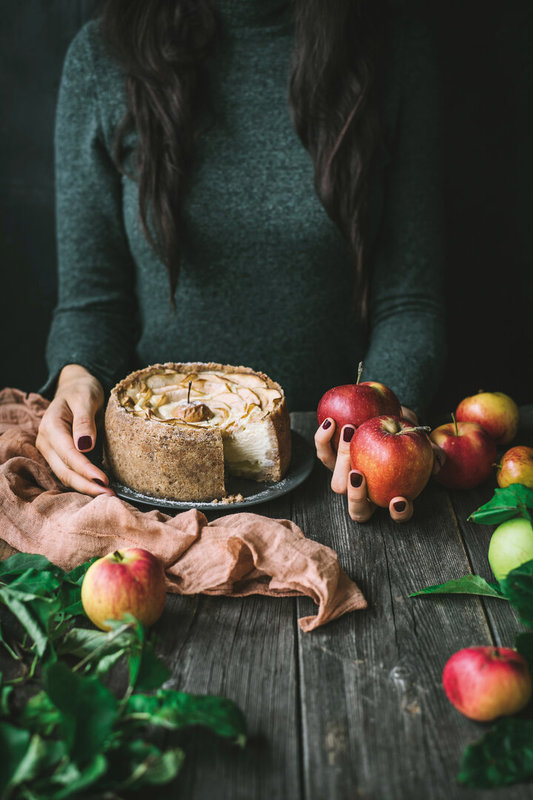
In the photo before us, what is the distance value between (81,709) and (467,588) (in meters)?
0.51

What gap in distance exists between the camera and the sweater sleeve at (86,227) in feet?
5.28

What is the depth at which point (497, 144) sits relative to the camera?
6.16 ft

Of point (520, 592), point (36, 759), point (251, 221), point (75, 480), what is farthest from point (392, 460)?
point (251, 221)

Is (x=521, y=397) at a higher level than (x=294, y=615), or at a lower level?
lower

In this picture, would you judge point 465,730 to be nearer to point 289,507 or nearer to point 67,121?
point 289,507

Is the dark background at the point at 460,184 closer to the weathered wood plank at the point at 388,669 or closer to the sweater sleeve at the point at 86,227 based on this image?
the sweater sleeve at the point at 86,227

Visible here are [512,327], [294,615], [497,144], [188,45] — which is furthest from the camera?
[512,327]

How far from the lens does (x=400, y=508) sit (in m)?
1.01

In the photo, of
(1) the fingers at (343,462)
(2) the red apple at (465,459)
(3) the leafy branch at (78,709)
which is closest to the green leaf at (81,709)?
(3) the leafy branch at (78,709)

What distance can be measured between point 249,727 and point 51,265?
174cm

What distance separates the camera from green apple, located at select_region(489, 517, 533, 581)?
0.86 m

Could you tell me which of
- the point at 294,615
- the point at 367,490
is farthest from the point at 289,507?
the point at 294,615

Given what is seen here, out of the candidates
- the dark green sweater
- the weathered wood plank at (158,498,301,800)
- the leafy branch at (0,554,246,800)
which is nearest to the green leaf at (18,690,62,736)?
the leafy branch at (0,554,246,800)

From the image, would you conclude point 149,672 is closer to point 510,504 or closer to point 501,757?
point 501,757
